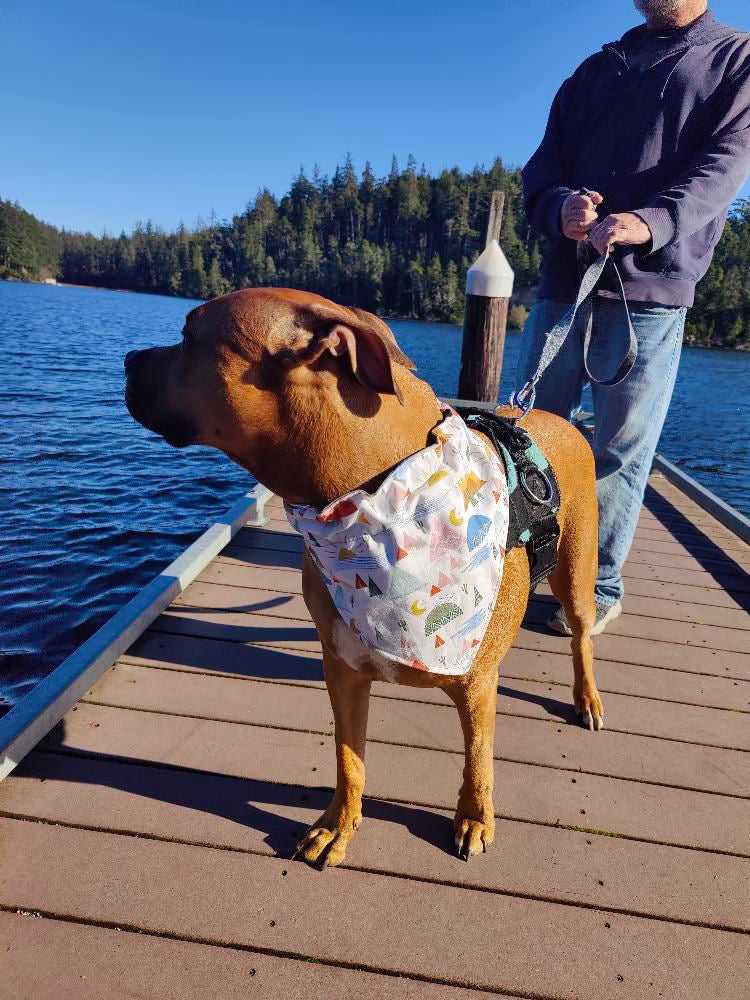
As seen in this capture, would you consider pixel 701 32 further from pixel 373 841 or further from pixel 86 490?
pixel 86 490

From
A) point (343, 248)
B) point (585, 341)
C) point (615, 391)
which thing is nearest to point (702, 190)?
point (585, 341)

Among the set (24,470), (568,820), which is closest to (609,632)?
(568,820)

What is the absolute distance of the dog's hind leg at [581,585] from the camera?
239 cm

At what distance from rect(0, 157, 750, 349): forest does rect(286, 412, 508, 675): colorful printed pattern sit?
61.7 metres

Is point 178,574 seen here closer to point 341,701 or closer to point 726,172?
point 341,701

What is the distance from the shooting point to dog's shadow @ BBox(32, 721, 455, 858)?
200 cm

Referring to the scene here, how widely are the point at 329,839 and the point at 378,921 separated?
0.28 m

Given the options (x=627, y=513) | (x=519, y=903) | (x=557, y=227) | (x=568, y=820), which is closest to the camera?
(x=519, y=903)

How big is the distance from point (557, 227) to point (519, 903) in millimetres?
2543

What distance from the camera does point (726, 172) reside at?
251 centimetres

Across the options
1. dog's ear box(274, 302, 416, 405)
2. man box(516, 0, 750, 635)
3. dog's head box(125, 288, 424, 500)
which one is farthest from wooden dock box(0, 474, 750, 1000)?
dog's ear box(274, 302, 416, 405)

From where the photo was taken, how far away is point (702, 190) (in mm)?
2473

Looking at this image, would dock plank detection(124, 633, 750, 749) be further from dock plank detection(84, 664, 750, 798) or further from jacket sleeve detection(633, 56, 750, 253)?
jacket sleeve detection(633, 56, 750, 253)

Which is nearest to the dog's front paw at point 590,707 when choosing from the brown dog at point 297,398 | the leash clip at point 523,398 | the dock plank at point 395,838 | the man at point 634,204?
the dock plank at point 395,838
